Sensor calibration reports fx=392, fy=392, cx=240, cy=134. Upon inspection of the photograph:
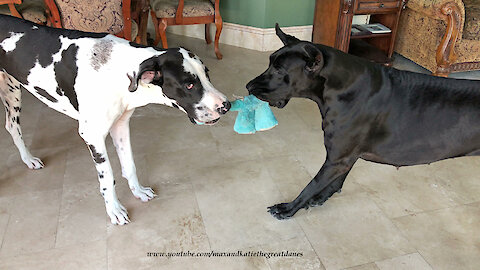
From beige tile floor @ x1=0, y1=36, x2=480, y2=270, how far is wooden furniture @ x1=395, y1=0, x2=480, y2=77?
1.31 m

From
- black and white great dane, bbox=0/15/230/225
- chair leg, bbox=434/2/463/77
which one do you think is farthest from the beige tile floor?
→ chair leg, bbox=434/2/463/77

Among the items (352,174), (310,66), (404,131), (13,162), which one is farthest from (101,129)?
(352,174)

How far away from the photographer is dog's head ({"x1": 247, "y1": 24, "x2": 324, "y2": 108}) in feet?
5.17

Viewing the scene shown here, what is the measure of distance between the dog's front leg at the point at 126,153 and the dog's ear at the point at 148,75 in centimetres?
37

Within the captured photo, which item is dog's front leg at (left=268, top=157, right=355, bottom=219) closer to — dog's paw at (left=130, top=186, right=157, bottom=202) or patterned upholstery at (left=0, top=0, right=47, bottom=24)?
dog's paw at (left=130, top=186, right=157, bottom=202)

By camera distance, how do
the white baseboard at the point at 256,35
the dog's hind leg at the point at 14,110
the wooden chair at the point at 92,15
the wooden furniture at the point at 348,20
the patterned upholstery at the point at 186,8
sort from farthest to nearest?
1. the white baseboard at the point at 256,35
2. the patterned upholstery at the point at 186,8
3. the wooden furniture at the point at 348,20
4. the wooden chair at the point at 92,15
5. the dog's hind leg at the point at 14,110

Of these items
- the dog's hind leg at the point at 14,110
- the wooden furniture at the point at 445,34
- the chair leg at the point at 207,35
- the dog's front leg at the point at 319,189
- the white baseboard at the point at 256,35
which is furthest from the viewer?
the chair leg at the point at 207,35

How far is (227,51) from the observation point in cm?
430

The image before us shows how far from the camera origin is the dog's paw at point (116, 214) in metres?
1.99

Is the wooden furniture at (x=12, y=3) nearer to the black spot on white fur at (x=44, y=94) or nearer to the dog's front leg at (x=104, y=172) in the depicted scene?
the black spot on white fur at (x=44, y=94)

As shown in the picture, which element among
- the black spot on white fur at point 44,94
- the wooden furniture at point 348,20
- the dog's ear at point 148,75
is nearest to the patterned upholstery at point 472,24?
the wooden furniture at point 348,20

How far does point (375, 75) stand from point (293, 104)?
1.59 m

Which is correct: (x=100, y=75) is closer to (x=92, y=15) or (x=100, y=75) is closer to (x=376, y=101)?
(x=376, y=101)

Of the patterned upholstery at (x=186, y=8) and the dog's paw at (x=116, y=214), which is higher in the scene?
the patterned upholstery at (x=186, y=8)
